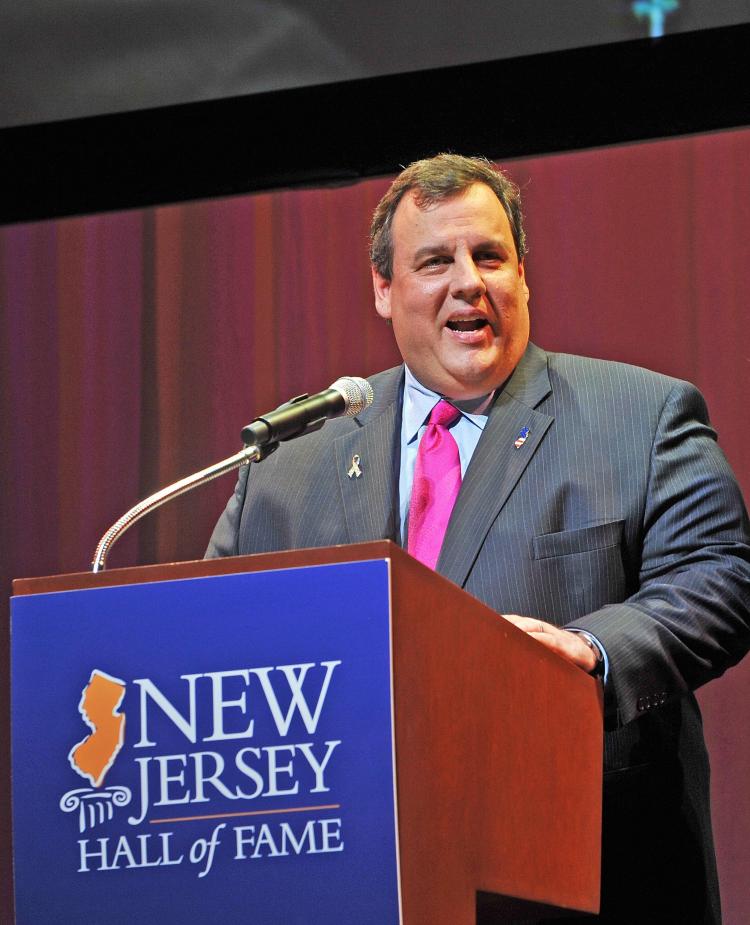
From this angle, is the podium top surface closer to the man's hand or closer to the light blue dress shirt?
the man's hand

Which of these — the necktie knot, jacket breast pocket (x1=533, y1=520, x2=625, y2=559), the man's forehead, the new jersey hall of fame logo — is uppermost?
the man's forehead

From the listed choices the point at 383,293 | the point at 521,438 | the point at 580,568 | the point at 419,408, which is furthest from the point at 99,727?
→ the point at 383,293

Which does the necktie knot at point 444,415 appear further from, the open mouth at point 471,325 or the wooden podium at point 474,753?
the wooden podium at point 474,753

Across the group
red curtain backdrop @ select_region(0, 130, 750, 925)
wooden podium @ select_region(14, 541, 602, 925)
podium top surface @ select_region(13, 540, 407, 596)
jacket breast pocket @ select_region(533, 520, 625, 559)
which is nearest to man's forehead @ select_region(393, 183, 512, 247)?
jacket breast pocket @ select_region(533, 520, 625, 559)

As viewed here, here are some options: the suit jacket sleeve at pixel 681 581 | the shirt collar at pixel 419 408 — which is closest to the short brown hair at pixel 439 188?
the shirt collar at pixel 419 408

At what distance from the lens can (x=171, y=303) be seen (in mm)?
3637

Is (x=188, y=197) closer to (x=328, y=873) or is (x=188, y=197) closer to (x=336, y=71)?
(x=336, y=71)

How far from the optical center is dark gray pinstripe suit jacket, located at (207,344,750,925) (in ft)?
6.73

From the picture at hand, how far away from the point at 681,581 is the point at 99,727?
0.95 metres

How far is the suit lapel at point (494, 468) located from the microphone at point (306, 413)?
0.35m

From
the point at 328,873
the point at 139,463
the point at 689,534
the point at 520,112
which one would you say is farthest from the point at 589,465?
the point at 139,463

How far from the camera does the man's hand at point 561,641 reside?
176 centimetres

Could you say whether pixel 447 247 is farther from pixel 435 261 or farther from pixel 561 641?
pixel 561 641

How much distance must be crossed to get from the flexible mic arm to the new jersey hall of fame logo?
0.23 m
